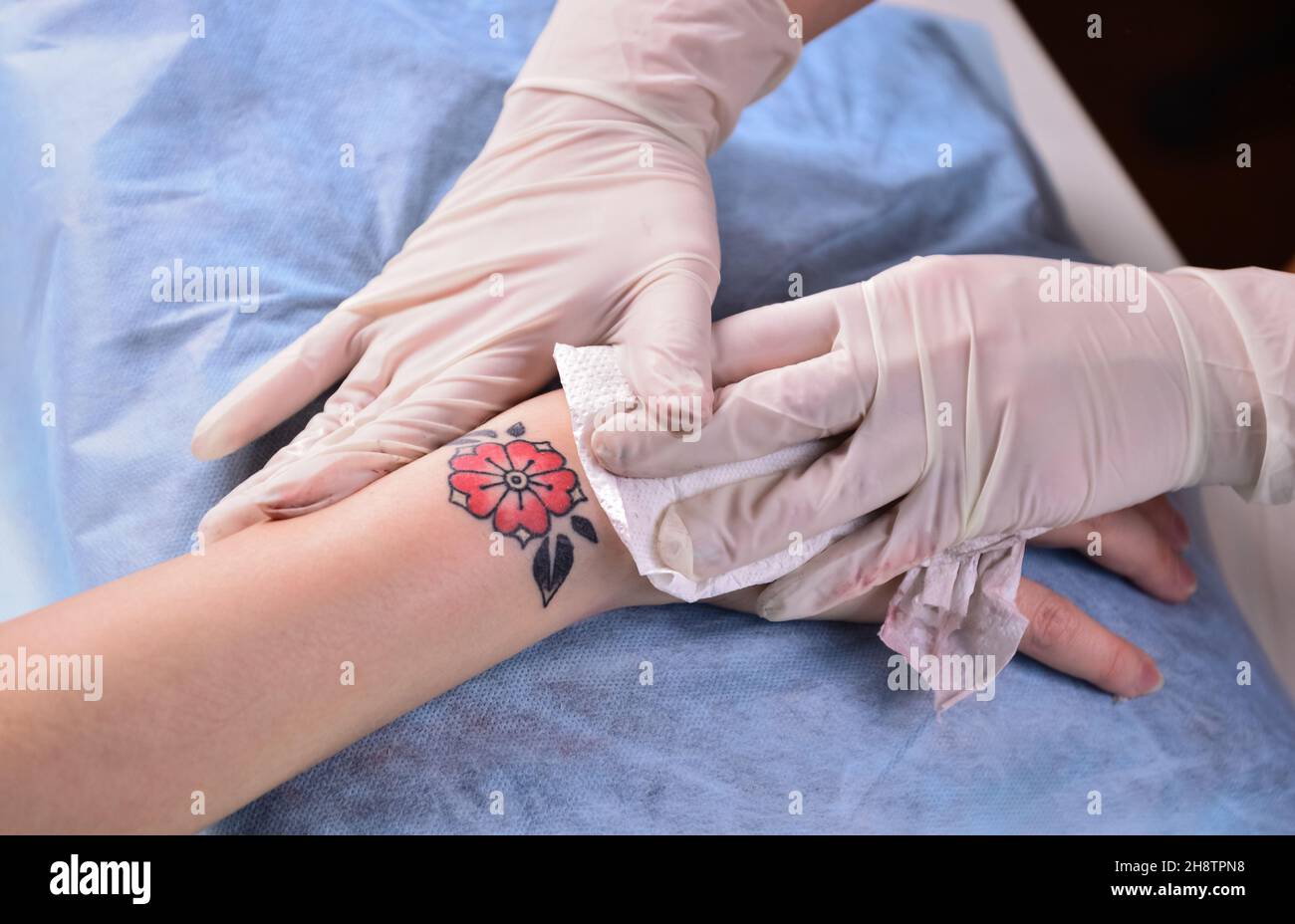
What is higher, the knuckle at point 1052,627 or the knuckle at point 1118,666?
the knuckle at point 1052,627

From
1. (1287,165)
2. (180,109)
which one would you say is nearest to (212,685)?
(180,109)

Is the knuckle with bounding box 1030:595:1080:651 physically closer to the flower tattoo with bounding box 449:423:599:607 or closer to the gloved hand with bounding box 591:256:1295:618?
the gloved hand with bounding box 591:256:1295:618

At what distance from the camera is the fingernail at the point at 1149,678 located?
1769 millimetres

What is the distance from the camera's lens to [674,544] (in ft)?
4.95

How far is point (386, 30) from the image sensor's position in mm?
2260

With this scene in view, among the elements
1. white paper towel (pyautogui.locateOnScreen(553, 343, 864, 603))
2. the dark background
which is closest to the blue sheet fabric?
white paper towel (pyautogui.locateOnScreen(553, 343, 864, 603))

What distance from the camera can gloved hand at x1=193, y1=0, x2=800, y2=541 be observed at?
5.31ft

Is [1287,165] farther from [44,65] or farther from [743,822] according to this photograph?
[44,65]

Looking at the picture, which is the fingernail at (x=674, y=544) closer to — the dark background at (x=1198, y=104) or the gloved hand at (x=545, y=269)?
the gloved hand at (x=545, y=269)

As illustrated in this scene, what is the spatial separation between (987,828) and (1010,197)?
4.59 ft

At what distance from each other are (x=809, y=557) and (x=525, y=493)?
463 millimetres

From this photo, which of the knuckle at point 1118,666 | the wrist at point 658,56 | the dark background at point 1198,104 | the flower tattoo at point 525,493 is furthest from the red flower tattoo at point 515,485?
the dark background at point 1198,104

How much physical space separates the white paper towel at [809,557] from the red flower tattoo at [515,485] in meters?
0.05

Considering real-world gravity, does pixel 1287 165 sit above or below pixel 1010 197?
above
